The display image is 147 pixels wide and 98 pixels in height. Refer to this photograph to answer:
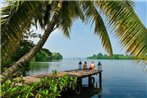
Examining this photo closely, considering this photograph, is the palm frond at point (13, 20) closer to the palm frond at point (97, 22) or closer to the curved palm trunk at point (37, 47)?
the curved palm trunk at point (37, 47)

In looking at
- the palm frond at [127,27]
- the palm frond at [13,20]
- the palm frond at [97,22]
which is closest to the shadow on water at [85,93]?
the palm frond at [97,22]

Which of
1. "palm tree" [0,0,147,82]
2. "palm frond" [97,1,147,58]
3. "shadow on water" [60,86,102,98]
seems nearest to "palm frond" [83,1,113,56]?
"palm tree" [0,0,147,82]

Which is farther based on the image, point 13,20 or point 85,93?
point 85,93

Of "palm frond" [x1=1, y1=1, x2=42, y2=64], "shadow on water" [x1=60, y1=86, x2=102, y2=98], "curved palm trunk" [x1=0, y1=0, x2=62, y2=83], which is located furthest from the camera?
"shadow on water" [x1=60, y1=86, x2=102, y2=98]

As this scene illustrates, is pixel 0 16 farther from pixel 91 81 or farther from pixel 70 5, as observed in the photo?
pixel 91 81

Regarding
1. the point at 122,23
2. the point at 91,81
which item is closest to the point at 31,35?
the point at 91,81

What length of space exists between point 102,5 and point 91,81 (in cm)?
2463

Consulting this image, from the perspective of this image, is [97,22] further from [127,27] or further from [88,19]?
[127,27]

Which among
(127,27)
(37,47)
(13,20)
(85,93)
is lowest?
(85,93)

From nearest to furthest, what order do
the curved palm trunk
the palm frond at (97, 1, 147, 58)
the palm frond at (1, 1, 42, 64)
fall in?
the palm frond at (97, 1, 147, 58), the palm frond at (1, 1, 42, 64), the curved palm trunk

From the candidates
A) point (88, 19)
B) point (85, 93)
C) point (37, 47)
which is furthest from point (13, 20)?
point (85, 93)

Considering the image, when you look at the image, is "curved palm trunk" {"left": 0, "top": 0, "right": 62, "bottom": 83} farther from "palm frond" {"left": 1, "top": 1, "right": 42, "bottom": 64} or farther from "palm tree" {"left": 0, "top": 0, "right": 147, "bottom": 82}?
"palm frond" {"left": 1, "top": 1, "right": 42, "bottom": 64}

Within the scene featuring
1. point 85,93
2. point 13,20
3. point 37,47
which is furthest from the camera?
point 85,93

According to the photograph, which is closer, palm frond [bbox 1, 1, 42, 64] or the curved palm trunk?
palm frond [bbox 1, 1, 42, 64]
